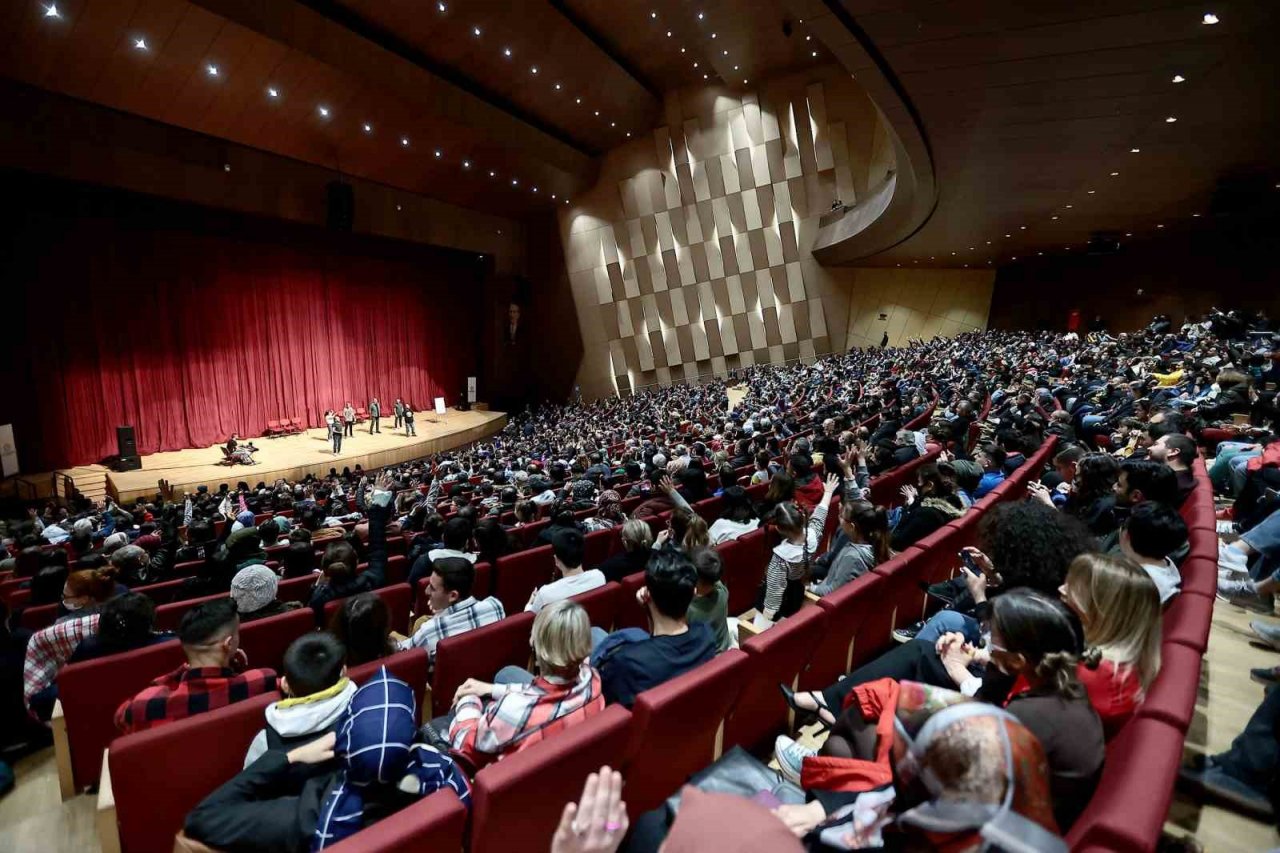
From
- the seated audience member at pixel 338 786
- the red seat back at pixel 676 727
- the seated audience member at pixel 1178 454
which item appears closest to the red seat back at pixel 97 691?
the seated audience member at pixel 338 786

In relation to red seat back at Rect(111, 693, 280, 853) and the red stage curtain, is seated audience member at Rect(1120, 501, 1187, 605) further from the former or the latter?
the red stage curtain

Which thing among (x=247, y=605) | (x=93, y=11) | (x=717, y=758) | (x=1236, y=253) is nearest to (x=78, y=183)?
(x=93, y=11)

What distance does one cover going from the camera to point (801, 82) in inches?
748

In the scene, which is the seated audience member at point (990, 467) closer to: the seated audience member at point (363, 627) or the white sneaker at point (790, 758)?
the white sneaker at point (790, 758)

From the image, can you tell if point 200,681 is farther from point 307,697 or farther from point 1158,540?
point 1158,540

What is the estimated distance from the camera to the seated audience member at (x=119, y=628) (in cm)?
255

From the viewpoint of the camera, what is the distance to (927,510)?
347 centimetres

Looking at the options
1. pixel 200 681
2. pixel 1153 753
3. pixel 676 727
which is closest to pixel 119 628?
pixel 200 681

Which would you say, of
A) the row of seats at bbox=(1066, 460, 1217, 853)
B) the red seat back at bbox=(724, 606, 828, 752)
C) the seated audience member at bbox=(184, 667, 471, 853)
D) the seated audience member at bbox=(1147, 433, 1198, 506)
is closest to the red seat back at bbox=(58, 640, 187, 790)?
the seated audience member at bbox=(184, 667, 471, 853)

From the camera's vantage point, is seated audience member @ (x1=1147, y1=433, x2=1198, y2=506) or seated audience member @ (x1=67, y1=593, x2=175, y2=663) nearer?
seated audience member @ (x1=67, y1=593, x2=175, y2=663)

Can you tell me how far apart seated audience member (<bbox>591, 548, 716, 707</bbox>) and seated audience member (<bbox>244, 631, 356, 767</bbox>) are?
72 cm

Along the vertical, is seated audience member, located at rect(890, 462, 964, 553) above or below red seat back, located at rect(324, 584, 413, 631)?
above

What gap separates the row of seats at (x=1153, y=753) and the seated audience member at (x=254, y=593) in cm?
317

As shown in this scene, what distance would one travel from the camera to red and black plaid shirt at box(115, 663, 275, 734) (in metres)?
1.96
